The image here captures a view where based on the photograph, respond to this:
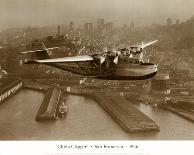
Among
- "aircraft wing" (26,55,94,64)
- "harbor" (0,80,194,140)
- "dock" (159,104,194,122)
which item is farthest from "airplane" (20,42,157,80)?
"dock" (159,104,194,122)

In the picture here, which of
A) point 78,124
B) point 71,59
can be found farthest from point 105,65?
point 78,124

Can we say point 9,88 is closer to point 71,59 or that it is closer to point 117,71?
point 71,59

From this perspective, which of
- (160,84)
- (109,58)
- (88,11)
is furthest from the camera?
(88,11)

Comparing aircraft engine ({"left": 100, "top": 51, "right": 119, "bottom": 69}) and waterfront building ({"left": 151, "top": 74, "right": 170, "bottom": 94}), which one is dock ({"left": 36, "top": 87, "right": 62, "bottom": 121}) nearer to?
aircraft engine ({"left": 100, "top": 51, "right": 119, "bottom": 69})

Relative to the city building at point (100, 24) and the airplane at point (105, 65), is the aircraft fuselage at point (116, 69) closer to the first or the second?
the airplane at point (105, 65)

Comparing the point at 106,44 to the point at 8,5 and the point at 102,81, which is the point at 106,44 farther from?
the point at 8,5
